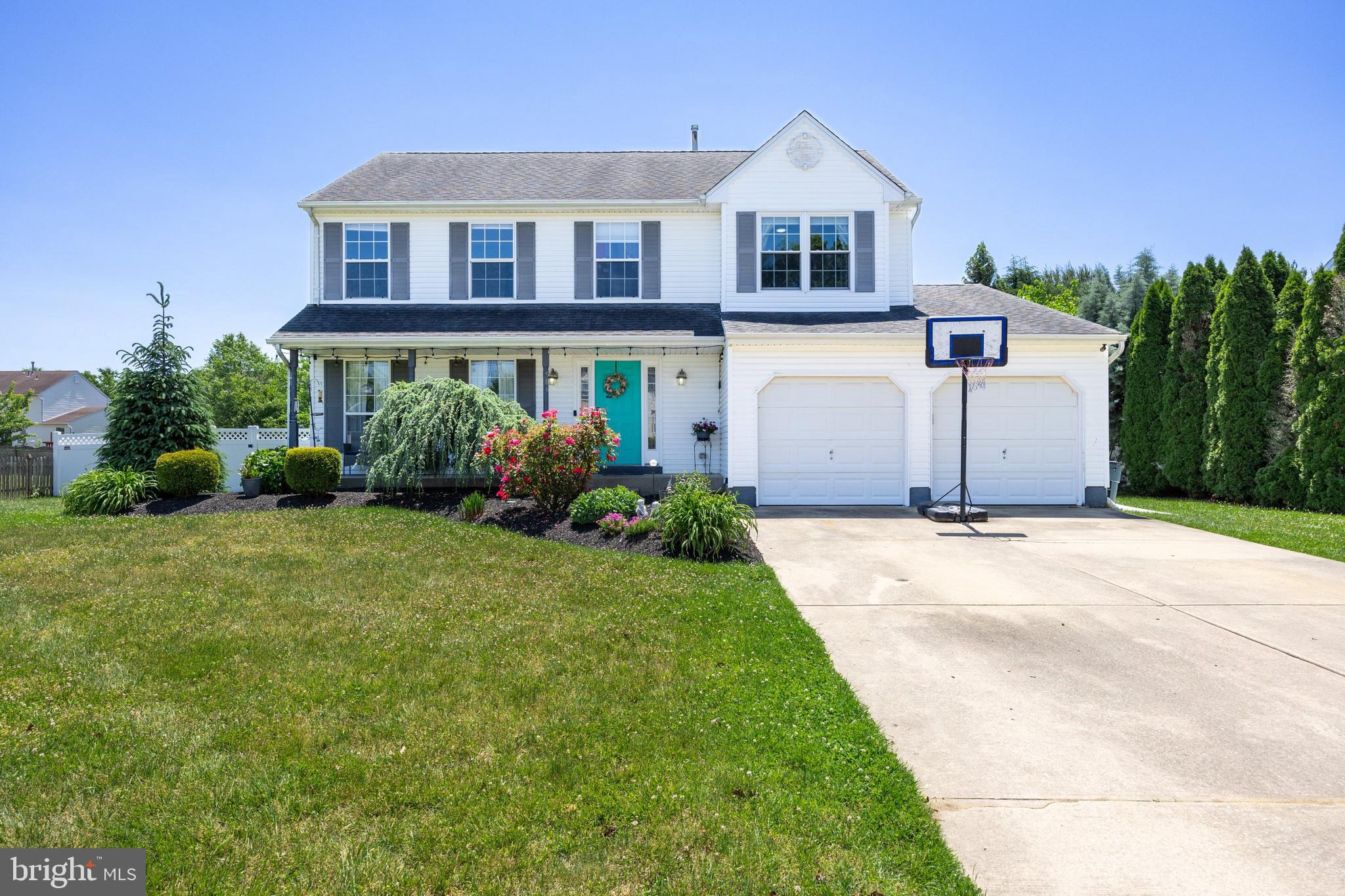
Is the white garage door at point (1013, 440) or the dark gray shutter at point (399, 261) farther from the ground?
the dark gray shutter at point (399, 261)

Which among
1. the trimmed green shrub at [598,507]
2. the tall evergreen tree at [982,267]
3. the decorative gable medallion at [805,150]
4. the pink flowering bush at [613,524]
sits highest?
the tall evergreen tree at [982,267]

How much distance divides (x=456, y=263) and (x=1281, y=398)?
59.7 feet

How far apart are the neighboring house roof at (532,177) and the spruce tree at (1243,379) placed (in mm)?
11648

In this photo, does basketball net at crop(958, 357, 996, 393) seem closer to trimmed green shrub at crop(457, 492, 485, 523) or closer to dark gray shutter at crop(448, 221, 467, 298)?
trimmed green shrub at crop(457, 492, 485, 523)

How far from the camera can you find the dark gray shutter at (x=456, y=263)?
14.5 meters

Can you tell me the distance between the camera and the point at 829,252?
1394 centimetres

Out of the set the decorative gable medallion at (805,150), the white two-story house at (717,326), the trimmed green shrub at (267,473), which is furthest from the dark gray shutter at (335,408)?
the decorative gable medallion at (805,150)

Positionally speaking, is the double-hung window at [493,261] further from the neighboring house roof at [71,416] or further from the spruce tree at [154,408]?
the neighboring house roof at [71,416]

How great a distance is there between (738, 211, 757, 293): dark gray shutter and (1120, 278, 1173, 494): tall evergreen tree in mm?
11159

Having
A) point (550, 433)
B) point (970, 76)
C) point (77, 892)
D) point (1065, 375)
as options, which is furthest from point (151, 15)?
point (1065, 375)

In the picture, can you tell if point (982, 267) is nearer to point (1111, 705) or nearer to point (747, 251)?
point (747, 251)

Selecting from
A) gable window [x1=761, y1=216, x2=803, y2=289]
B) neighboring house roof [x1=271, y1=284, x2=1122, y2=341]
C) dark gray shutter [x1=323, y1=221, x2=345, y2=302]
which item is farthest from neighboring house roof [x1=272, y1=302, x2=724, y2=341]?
gable window [x1=761, y1=216, x2=803, y2=289]

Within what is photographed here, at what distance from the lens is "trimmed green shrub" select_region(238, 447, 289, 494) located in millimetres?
11781

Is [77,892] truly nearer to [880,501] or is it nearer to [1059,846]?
[1059,846]
